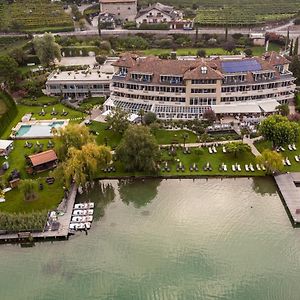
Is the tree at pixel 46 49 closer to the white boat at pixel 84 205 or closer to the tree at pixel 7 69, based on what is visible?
the tree at pixel 7 69

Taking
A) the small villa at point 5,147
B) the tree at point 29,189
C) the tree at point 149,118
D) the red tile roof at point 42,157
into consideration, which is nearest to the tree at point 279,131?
the tree at point 149,118

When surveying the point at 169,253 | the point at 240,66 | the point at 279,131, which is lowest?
the point at 169,253

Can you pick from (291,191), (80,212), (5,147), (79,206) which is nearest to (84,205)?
(79,206)

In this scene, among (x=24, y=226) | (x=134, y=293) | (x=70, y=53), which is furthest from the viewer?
(x=70, y=53)

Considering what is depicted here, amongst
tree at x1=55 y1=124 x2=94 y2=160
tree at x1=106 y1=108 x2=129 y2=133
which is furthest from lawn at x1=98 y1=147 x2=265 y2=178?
tree at x1=106 y1=108 x2=129 y2=133

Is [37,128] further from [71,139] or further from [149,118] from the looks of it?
[149,118]

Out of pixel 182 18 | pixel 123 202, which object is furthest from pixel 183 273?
pixel 182 18

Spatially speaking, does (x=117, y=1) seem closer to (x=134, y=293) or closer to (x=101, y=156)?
(x=101, y=156)

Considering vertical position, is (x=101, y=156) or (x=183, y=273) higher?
(x=101, y=156)
